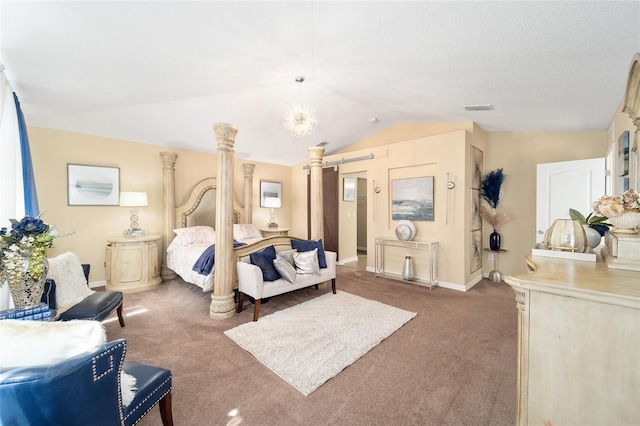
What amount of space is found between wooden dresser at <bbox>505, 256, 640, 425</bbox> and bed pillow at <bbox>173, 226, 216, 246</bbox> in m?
4.50

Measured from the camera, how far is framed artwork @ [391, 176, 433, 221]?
449 cm

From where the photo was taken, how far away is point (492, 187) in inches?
176

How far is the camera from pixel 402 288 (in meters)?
4.17

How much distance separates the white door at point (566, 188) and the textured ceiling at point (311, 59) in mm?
609

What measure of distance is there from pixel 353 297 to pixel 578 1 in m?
3.47

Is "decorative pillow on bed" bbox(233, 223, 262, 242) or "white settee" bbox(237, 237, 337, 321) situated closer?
"white settee" bbox(237, 237, 337, 321)

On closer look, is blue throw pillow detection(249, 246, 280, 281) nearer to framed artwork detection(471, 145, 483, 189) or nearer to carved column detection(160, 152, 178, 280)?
carved column detection(160, 152, 178, 280)

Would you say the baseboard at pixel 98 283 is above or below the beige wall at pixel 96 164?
below

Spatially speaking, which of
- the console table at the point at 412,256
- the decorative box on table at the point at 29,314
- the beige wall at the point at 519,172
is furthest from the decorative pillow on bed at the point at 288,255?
the beige wall at the point at 519,172

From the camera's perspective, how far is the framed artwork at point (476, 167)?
4304 mm

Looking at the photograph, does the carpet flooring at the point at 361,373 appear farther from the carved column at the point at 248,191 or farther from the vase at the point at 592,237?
the carved column at the point at 248,191

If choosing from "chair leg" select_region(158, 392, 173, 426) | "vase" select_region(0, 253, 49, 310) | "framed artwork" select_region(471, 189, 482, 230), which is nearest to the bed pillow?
"vase" select_region(0, 253, 49, 310)

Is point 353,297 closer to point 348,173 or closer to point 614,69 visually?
point 348,173

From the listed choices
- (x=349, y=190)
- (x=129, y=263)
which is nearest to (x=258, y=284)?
(x=129, y=263)
